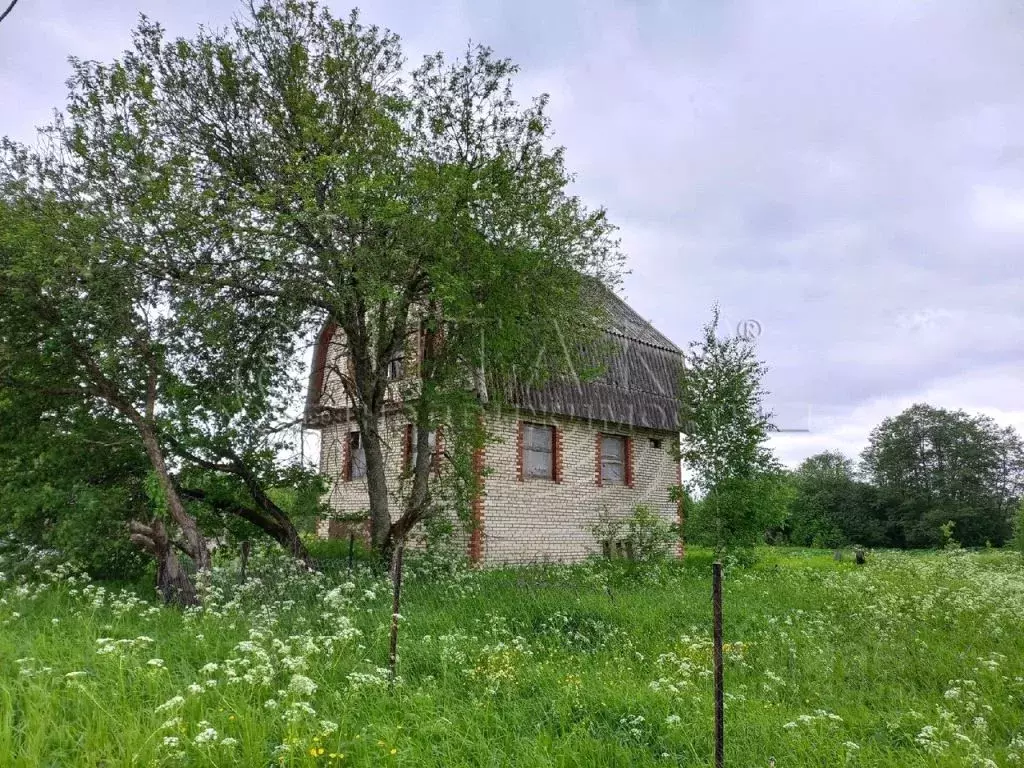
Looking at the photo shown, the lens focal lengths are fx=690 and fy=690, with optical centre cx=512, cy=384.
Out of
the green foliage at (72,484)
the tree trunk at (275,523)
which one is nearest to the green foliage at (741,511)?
the tree trunk at (275,523)

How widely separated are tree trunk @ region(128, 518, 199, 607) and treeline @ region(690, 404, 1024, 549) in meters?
34.8

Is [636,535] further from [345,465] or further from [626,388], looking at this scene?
[345,465]

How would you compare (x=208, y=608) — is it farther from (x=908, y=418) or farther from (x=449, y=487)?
(x=908, y=418)

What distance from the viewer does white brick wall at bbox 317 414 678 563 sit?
16.1m

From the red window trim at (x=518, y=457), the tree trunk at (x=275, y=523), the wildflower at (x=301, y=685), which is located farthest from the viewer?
the red window trim at (x=518, y=457)

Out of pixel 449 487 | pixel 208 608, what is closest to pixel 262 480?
pixel 449 487

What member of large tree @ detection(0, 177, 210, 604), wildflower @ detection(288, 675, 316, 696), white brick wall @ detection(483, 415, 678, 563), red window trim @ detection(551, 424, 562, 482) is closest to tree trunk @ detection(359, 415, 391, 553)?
white brick wall @ detection(483, 415, 678, 563)

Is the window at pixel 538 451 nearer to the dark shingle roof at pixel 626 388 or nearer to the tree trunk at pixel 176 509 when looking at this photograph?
the dark shingle roof at pixel 626 388

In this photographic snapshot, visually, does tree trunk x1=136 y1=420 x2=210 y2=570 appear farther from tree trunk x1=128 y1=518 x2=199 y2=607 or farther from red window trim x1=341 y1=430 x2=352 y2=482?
red window trim x1=341 y1=430 x2=352 y2=482

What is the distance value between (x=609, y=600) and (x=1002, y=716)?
17.5ft

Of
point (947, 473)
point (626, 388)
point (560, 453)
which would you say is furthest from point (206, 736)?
point (947, 473)

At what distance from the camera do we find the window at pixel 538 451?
686 inches

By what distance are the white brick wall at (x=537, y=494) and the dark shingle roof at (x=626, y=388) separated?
1.84 ft

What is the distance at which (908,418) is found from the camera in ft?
163
